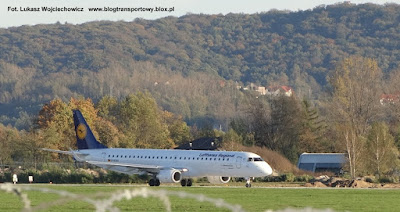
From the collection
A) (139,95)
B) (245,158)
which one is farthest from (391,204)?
(139,95)

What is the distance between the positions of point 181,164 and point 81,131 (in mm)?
11188

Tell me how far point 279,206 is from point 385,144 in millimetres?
43407

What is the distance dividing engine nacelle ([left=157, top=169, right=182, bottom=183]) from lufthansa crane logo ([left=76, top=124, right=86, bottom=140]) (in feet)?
35.1

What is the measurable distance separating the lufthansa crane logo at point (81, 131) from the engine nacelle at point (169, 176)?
10699 millimetres

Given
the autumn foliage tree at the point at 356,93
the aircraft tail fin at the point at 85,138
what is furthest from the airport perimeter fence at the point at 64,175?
the autumn foliage tree at the point at 356,93

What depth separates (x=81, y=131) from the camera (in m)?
69.4

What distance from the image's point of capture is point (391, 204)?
1410 inches

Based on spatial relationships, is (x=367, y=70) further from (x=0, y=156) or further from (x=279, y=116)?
(x=0, y=156)

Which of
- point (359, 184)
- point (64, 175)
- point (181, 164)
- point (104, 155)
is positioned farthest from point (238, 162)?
point (64, 175)

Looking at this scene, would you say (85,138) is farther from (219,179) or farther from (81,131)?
(219,179)

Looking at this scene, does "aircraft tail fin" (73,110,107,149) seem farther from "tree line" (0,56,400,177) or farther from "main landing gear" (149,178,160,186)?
"tree line" (0,56,400,177)

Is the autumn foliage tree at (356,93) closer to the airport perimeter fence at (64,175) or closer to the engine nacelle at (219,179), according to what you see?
the airport perimeter fence at (64,175)

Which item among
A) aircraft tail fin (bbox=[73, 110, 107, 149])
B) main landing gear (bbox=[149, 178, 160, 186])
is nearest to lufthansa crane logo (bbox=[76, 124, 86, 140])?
aircraft tail fin (bbox=[73, 110, 107, 149])

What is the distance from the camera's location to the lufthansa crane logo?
68.8 meters
